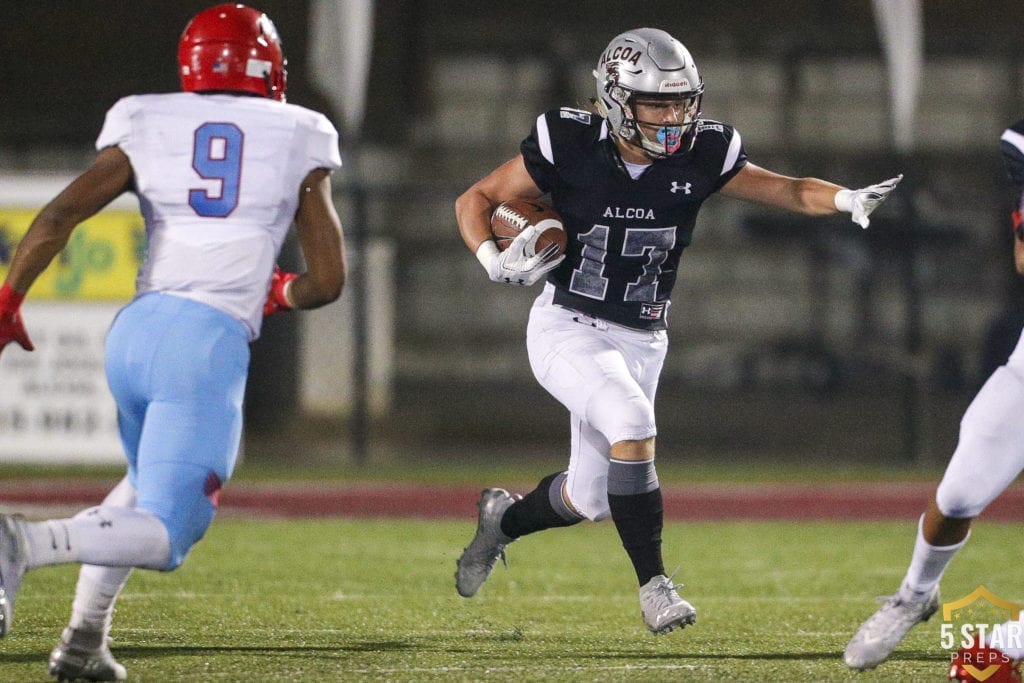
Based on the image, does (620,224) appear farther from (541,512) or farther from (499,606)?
(499,606)

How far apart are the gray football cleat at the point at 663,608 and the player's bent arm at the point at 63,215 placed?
1.69 m

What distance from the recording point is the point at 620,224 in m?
4.57

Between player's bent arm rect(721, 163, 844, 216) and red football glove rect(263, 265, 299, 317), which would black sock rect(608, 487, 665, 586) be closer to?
player's bent arm rect(721, 163, 844, 216)

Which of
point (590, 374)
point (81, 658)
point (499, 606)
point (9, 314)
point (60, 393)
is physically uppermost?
point (9, 314)

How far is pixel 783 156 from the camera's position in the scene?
1738 cm

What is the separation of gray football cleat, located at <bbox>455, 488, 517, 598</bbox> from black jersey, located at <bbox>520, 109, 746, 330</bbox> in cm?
73

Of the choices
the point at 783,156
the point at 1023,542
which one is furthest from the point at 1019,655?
the point at 783,156

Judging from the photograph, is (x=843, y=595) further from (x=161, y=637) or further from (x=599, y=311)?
(x=161, y=637)

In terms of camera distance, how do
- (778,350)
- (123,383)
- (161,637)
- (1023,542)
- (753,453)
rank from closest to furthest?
(123,383) → (161,637) → (1023,542) → (753,453) → (778,350)

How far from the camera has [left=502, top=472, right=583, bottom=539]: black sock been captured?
4.77m

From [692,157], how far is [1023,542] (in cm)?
349

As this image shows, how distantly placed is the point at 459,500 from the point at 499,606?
3.49m

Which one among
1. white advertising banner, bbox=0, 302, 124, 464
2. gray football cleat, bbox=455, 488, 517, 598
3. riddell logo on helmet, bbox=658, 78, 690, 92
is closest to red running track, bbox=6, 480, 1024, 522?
white advertising banner, bbox=0, 302, 124, 464

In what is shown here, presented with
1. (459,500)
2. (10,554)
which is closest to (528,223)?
(10,554)
